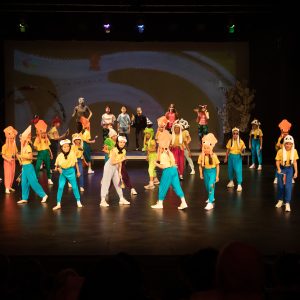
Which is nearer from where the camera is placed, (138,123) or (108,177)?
(108,177)

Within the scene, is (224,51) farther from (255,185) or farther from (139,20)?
(255,185)

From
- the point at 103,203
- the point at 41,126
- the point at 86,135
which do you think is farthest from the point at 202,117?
the point at 103,203

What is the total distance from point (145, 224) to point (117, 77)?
35.6 ft

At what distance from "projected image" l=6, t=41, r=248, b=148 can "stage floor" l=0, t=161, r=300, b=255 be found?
7347mm

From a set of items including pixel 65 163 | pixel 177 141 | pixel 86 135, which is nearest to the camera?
pixel 65 163

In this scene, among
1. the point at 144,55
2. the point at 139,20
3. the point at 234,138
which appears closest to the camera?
the point at 234,138

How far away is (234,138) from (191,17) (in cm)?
620

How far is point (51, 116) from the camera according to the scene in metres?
18.6

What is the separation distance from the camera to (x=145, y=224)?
844 cm

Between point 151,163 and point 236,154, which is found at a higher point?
point 236,154

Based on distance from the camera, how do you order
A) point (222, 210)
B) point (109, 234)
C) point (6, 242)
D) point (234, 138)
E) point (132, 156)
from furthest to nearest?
point (132, 156), point (234, 138), point (222, 210), point (109, 234), point (6, 242)

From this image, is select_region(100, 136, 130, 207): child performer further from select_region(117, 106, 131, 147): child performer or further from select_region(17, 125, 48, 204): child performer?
select_region(117, 106, 131, 147): child performer

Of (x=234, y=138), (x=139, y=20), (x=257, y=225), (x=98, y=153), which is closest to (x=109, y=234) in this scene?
(x=257, y=225)

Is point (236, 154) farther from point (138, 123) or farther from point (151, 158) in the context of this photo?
point (138, 123)
